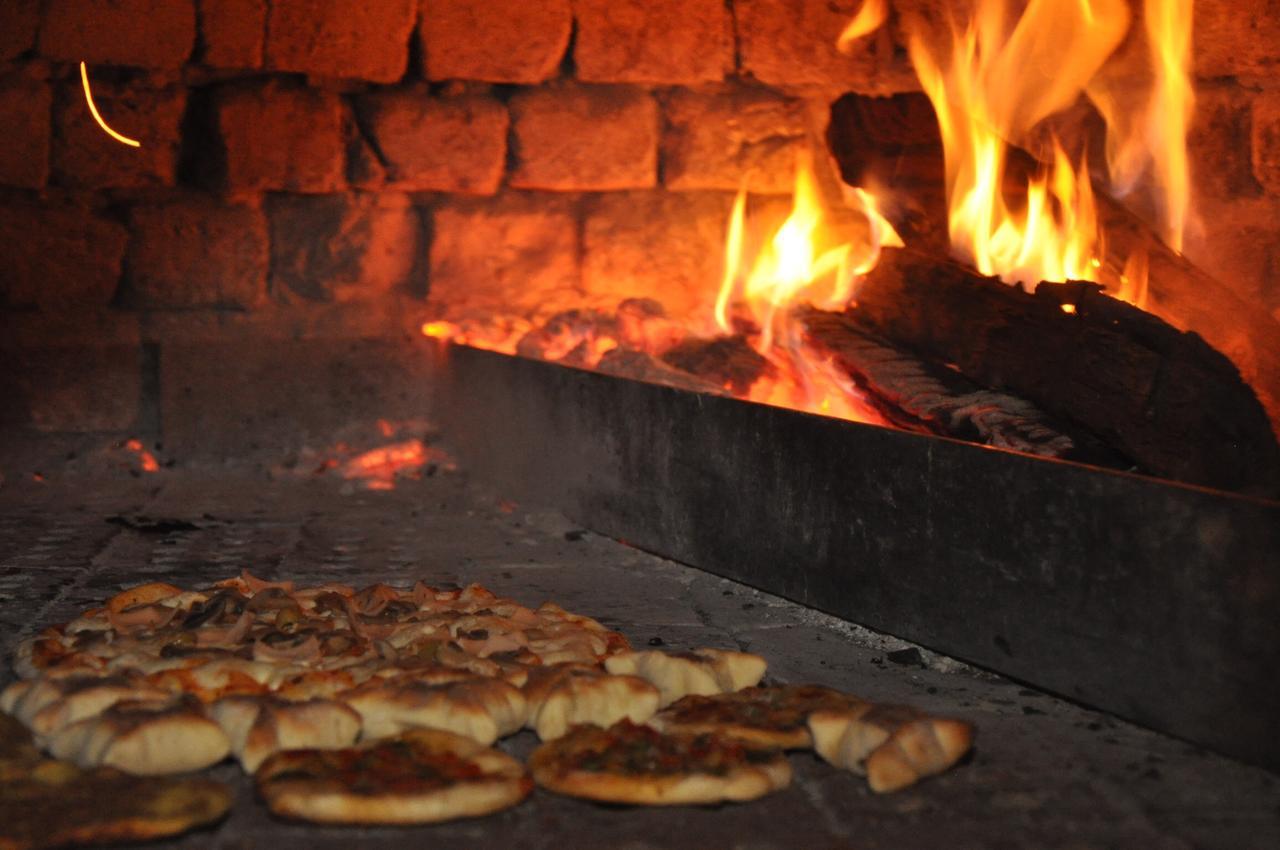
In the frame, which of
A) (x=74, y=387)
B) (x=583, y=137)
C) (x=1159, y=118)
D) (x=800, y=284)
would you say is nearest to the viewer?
(x=1159, y=118)

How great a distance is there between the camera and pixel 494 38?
4832 mm

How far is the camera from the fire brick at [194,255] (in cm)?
482

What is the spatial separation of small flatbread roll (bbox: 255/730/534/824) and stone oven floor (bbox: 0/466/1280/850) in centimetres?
3

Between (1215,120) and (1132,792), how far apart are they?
3.34m

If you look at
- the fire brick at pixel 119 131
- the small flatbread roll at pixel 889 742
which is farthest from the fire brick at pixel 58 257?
the small flatbread roll at pixel 889 742

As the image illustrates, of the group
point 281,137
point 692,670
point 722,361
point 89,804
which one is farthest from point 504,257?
point 89,804

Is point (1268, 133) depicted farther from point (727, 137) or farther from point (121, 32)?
point (121, 32)

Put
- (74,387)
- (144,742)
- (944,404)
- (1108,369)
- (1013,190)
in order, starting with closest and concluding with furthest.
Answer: (144,742) < (1108,369) < (944,404) < (1013,190) < (74,387)

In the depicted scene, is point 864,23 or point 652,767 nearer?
point 652,767

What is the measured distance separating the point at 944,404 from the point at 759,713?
4.36 feet

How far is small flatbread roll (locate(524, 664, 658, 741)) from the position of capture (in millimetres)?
2238

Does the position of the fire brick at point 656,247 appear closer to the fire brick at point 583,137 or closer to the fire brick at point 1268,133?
the fire brick at point 583,137

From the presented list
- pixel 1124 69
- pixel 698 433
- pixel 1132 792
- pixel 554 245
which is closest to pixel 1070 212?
pixel 1124 69

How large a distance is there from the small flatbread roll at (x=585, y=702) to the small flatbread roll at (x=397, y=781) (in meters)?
0.16
